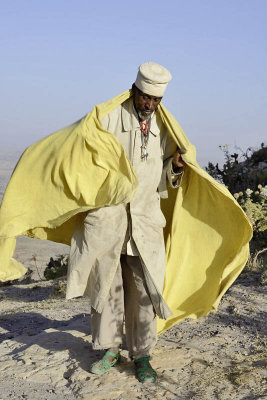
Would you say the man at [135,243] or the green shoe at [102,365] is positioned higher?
the man at [135,243]

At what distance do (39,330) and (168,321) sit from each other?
5.50 feet

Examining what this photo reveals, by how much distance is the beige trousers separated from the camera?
4500mm

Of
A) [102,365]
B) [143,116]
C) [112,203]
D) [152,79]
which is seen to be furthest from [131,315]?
[152,79]

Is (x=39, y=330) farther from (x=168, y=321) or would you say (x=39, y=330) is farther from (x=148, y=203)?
(x=148, y=203)

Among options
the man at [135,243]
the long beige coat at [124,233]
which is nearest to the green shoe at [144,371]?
the man at [135,243]

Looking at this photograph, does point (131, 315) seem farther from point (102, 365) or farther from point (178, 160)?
point (178, 160)

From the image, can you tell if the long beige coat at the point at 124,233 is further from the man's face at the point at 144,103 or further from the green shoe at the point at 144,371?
the green shoe at the point at 144,371

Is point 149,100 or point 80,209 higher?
point 149,100

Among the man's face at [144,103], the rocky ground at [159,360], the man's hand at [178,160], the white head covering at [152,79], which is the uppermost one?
the white head covering at [152,79]

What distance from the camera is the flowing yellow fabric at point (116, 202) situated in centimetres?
425

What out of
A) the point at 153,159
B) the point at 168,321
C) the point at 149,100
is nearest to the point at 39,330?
the point at 168,321

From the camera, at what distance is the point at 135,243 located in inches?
171

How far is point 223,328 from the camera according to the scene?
18.3 feet

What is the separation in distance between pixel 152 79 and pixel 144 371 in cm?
203
